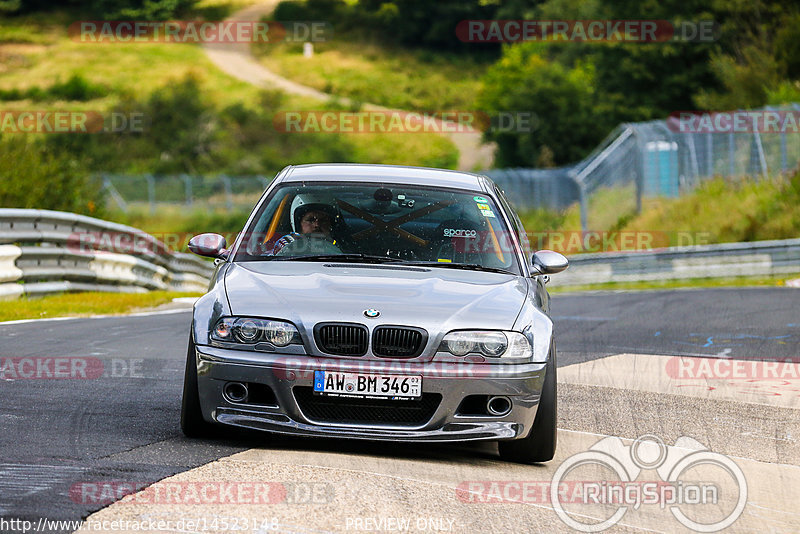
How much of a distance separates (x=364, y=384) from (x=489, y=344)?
0.66 meters

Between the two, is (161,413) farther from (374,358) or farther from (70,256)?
(70,256)

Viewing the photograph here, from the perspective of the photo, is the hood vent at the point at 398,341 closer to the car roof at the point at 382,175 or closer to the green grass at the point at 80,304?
the car roof at the point at 382,175

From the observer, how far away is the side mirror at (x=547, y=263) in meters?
7.74

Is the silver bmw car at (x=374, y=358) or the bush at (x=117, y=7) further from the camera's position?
the bush at (x=117, y=7)

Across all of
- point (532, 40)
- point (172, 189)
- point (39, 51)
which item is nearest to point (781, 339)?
point (172, 189)

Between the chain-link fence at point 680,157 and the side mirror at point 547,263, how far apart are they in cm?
2395

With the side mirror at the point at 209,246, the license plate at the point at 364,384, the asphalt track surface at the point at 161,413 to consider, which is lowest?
the asphalt track surface at the point at 161,413

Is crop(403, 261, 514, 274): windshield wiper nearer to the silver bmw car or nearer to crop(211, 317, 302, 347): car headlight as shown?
the silver bmw car

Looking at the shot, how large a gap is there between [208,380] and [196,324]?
31cm

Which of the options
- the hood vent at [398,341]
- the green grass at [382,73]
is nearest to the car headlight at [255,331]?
the hood vent at [398,341]

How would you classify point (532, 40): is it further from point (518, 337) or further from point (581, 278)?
point (518, 337)

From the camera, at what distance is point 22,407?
747 cm

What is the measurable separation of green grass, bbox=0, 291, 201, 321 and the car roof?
20.6 feet

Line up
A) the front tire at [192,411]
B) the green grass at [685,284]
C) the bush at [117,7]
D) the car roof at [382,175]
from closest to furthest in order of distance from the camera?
the front tire at [192,411] < the car roof at [382,175] < the green grass at [685,284] < the bush at [117,7]
